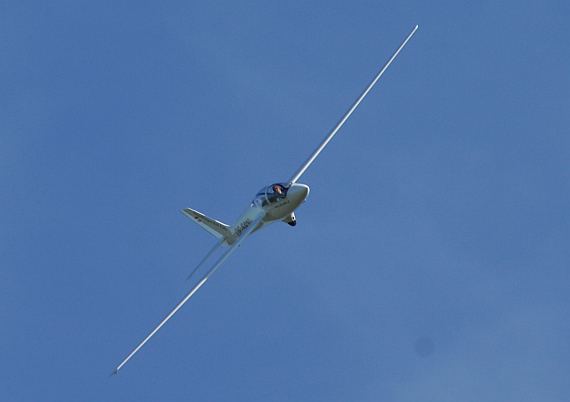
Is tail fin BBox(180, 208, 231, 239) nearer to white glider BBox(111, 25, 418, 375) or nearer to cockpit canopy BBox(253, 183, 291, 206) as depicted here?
white glider BBox(111, 25, 418, 375)

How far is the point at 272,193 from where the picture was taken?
2479 inches

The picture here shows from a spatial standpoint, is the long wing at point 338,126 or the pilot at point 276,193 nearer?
the pilot at point 276,193

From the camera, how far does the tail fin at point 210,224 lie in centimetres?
7188

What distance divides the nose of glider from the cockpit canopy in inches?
22.5

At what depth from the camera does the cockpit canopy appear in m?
62.4

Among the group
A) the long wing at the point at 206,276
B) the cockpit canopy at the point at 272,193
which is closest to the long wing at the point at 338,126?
the cockpit canopy at the point at 272,193

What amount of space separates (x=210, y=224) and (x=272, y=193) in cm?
1289

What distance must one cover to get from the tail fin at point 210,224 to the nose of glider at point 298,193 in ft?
36.6

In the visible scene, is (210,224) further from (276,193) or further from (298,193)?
(298,193)

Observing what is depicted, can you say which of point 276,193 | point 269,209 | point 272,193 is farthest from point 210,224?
point 276,193

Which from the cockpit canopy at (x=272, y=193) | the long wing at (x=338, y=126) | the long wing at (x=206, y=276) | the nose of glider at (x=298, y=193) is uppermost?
the long wing at (x=338, y=126)

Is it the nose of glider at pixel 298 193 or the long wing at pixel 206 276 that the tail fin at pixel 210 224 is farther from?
the nose of glider at pixel 298 193

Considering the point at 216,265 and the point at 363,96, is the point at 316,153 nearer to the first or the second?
the point at 363,96

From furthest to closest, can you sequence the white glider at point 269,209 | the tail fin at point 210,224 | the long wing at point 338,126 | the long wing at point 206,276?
the tail fin at point 210,224, the long wing at point 338,126, the white glider at point 269,209, the long wing at point 206,276
